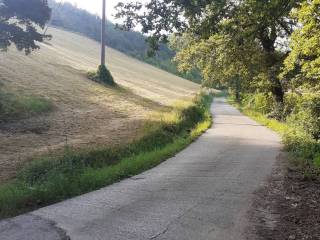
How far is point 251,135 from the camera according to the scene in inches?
907

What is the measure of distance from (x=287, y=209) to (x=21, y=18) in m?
14.0

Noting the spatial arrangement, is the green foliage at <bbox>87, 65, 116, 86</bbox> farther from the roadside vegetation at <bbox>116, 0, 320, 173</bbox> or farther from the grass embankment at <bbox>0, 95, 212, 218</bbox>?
the grass embankment at <bbox>0, 95, 212, 218</bbox>

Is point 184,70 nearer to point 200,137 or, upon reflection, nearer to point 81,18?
point 200,137

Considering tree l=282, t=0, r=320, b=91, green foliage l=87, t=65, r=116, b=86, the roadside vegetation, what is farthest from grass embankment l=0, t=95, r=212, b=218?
green foliage l=87, t=65, r=116, b=86

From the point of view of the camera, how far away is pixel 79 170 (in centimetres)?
1197

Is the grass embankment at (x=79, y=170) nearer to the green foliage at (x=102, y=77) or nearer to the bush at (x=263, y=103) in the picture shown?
the bush at (x=263, y=103)

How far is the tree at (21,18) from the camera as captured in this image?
18281mm

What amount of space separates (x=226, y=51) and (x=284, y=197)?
2099 centimetres

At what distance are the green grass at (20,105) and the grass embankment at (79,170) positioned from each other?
650 centimetres

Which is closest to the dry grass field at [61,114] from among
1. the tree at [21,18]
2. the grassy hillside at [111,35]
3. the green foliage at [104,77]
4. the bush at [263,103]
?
the green foliage at [104,77]

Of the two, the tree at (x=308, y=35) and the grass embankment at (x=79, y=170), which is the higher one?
the tree at (x=308, y=35)

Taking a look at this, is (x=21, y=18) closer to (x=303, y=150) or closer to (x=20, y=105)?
(x=20, y=105)

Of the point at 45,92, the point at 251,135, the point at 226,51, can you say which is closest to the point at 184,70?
the point at 226,51

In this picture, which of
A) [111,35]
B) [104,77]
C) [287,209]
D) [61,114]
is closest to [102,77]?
[104,77]
